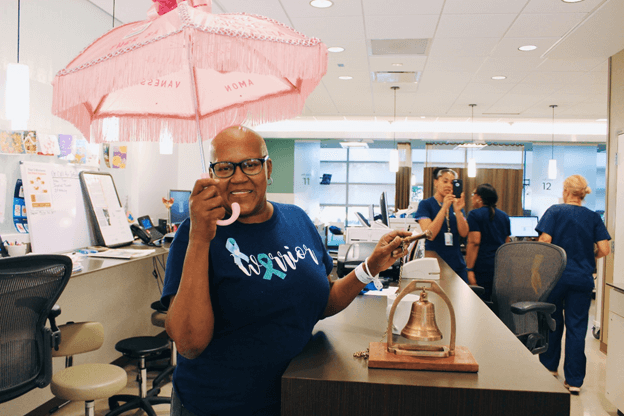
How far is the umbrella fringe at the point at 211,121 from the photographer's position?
1.43m

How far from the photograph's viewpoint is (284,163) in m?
10.9

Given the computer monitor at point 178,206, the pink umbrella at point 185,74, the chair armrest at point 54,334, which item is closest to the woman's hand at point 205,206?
the pink umbrella at point 185,74

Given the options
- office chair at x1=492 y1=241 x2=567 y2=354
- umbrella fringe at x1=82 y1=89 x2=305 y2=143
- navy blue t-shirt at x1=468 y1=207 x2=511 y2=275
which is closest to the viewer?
umbrella fringe at x1=82 y1=89 x2=305 y2=143

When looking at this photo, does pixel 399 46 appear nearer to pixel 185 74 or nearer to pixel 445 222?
pixel 445 222

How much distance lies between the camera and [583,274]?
3.38 metres

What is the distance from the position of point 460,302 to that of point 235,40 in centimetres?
162

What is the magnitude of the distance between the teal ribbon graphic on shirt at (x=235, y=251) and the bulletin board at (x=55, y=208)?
2.31 meters

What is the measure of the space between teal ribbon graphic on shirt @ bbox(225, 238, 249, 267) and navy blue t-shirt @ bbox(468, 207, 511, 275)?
333 centimetres

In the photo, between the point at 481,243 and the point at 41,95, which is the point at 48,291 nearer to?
the point at 41,95

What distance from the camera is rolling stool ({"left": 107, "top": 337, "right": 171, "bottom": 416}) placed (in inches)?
111

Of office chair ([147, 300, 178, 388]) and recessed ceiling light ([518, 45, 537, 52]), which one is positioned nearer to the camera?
office chair ([147, 300, 178, 388])

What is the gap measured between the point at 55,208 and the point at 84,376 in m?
1.33

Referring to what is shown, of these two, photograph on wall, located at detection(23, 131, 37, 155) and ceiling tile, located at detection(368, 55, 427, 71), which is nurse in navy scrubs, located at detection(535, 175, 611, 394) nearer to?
ceiling tile, located at detection(368, 55, 427, 71)

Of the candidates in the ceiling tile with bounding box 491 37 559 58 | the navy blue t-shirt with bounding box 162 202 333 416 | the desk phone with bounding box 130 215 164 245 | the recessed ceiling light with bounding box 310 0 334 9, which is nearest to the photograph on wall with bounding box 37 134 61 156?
the desk phone with bounding box 130 215 164 245
